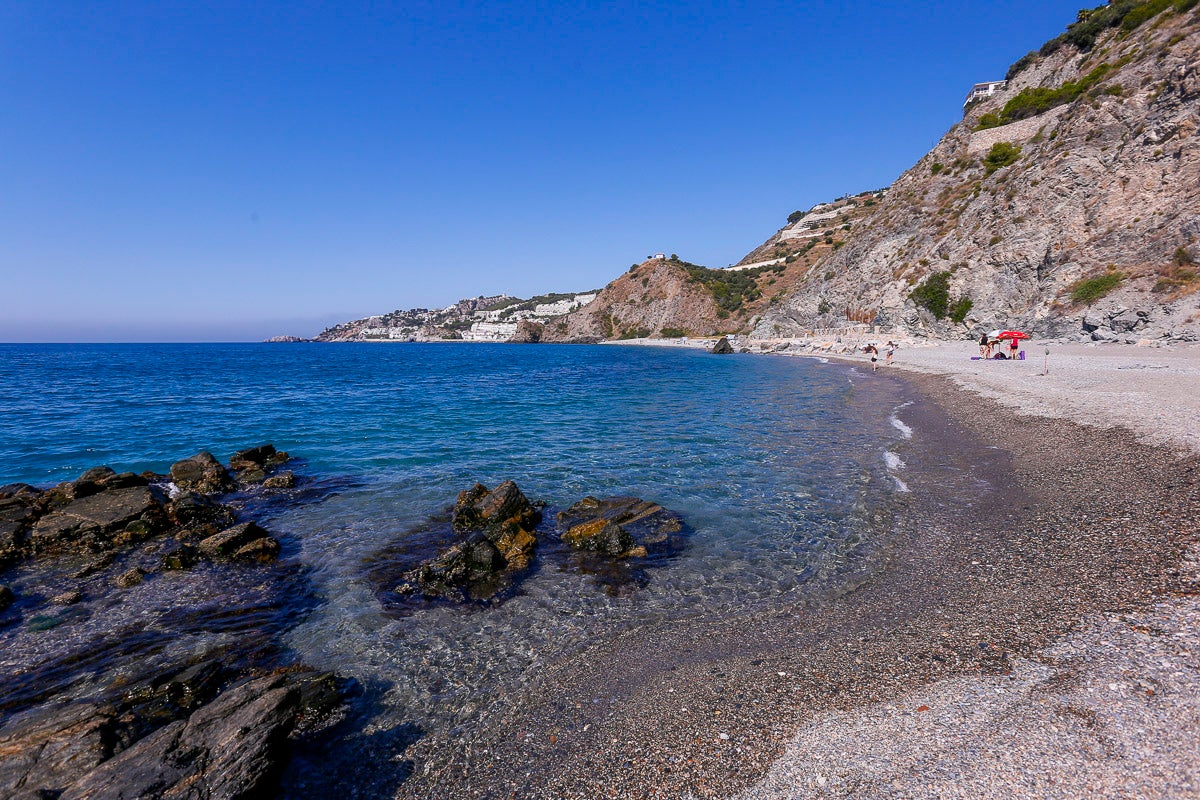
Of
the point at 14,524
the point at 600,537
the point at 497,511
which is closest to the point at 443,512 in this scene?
the point at 497,511

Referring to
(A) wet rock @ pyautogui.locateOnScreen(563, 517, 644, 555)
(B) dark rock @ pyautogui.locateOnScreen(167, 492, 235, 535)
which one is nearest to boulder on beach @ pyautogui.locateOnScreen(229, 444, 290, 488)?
(B) dark rock @ pyautogui.locateOnScreen(167, 492, 235, 535)

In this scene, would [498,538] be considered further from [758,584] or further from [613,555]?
[758,584]

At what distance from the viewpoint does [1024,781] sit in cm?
465

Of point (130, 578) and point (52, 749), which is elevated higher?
point (52, 749)

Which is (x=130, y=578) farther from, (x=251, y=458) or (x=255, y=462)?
(x=251, y=458)

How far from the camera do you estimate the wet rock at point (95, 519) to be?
40.6 feet

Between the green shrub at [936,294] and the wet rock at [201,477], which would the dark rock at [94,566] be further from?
the green shrub at [936,294]

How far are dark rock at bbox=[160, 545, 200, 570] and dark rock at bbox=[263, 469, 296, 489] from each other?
549 centimetres

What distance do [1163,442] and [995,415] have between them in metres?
8.19

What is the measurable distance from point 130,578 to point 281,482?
659cm

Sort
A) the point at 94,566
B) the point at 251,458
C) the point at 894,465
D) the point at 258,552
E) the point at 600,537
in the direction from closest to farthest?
the point at 94,566, the point at 258,552, the point at 600,537, the point at 894,465, the point at 251,458

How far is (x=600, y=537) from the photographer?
470 inches

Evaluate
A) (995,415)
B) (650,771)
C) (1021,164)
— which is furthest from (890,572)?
(1021,164)

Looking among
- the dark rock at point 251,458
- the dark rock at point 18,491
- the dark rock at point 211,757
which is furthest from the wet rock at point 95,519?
the dark rock at point 211,757
